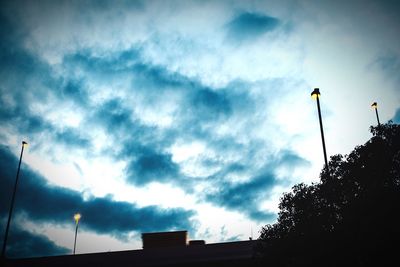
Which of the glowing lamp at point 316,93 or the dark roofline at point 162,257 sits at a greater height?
the glowing lamp at point 316,93

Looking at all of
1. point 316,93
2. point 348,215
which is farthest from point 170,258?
point 316,93

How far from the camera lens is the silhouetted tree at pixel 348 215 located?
1211 cm

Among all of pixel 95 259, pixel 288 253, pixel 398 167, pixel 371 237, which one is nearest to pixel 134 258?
pixel 95 259

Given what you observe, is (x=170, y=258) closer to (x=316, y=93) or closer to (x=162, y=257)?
(x=162, y=257)

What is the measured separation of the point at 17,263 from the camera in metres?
26.8

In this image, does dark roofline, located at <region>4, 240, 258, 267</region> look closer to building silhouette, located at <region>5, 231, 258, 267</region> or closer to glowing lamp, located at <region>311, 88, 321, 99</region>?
building silhouette, located at <region>5, 231, 258, 267</region>

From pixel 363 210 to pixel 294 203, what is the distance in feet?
14.5

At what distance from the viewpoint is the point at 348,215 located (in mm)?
13633

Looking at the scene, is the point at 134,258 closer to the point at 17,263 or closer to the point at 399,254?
the point at 17,263

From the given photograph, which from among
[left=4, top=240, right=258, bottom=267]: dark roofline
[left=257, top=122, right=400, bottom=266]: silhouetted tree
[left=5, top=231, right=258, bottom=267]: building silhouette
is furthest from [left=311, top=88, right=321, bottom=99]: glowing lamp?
[left=4, top=240, right=258, bottom=267]: dark roofline

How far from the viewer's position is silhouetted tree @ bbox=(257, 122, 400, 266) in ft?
39.7

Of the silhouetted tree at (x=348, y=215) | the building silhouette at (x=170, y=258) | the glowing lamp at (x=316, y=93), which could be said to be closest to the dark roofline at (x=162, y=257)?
the building silhouette at (x=170, y=258)

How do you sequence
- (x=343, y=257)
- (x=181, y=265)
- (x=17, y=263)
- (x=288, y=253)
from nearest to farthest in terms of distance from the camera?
1. (x=343, y=257)
2. (x=288, y=253)
3. (x=181, y=265)
4. (x=17, y=263)

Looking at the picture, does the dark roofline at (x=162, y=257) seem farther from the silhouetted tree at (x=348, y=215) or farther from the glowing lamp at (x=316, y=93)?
the glowing lamp at (x=316, y=93)
